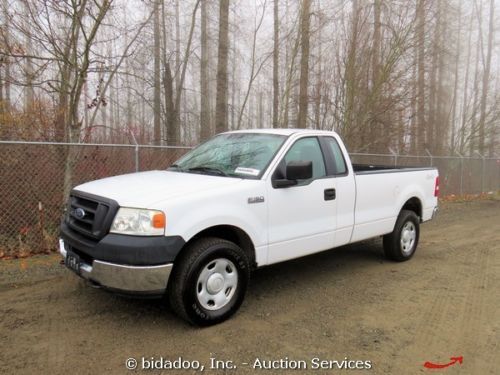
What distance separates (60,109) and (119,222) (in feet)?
19.5

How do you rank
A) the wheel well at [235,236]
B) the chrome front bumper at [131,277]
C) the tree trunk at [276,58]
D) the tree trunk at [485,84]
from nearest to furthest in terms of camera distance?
the chrome front bumper at [131,277] < the wheel well at [235,236] < the tree trunk at [276,58] < the tree trunk at [485,84]

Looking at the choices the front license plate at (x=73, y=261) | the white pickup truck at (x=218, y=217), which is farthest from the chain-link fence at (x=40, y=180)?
the front license plate at (x=73, y=261)

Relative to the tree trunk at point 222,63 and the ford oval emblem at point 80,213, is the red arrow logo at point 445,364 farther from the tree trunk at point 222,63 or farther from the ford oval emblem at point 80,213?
the tree trunk at point 222,63

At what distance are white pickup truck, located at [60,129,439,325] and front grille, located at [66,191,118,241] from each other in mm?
11

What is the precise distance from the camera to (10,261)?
5.86 m

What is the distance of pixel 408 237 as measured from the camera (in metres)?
6.35

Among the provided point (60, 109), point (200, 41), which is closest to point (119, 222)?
point (60, 109)

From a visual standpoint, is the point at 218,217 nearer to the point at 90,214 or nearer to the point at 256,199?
the point at 256,199

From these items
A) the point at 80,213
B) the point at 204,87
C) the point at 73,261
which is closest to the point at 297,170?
the point at 80,213

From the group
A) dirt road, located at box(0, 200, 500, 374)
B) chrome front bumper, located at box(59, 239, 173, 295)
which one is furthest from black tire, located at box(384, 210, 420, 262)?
chrome front bumper, located at box(59, 239, 173, 295)

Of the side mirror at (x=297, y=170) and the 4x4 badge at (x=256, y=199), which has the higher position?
the side mirror at (x=297, y=170)

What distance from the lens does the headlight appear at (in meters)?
3.47

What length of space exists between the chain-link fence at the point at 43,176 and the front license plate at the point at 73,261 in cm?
268

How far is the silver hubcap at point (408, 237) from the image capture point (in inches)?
245
